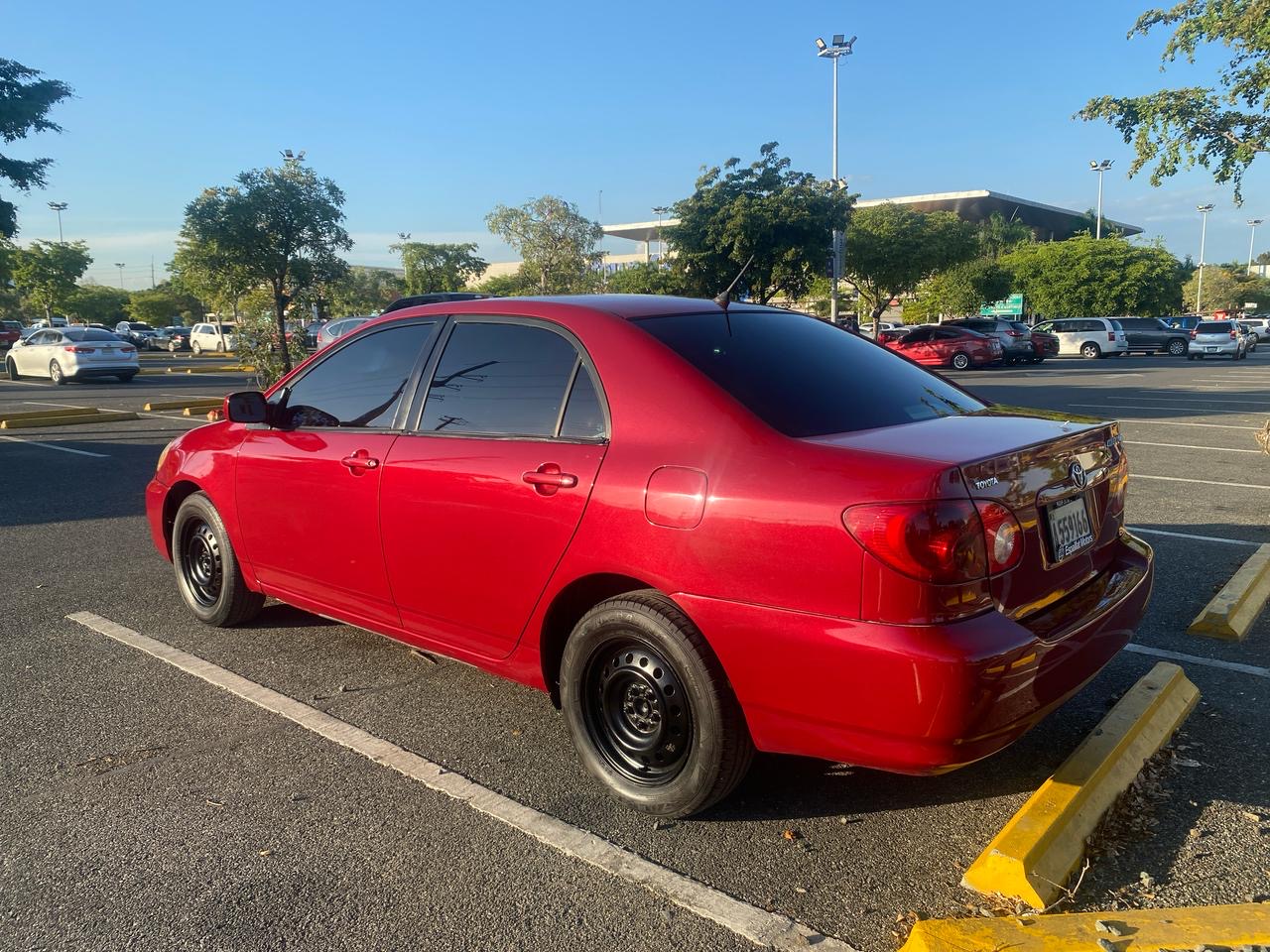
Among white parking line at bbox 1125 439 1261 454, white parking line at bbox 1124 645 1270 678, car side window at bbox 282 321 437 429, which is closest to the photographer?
car side window at bbox 282 321 437 429

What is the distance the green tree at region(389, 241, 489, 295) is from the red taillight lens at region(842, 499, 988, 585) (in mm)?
65746

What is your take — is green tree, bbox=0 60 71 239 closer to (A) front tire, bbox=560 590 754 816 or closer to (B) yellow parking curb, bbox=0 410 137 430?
(B) yellow parking curb, bbox=0 410 137 430

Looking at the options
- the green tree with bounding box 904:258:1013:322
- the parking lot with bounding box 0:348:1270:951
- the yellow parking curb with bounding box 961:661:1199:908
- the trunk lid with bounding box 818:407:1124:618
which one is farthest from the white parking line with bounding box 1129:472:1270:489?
the green tree with bounding box 904:258:1013:322

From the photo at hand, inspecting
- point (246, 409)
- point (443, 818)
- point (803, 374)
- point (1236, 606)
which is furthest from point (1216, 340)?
point (443, 818)

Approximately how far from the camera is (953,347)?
98.9 ft

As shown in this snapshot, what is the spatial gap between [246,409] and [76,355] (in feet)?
76.8

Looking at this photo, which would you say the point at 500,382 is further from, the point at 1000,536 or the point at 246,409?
the point at 1000,536

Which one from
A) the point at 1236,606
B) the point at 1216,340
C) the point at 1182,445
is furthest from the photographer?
the point at 1216,340

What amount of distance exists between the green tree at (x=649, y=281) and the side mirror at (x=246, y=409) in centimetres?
1922

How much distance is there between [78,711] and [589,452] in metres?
2.50

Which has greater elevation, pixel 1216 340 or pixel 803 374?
pixel 803 374

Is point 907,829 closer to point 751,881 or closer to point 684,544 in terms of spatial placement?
point 751,881

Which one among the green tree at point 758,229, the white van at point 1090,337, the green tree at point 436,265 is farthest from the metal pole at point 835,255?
the green tree at point 436,265

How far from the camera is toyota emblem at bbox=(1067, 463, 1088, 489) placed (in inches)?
115
